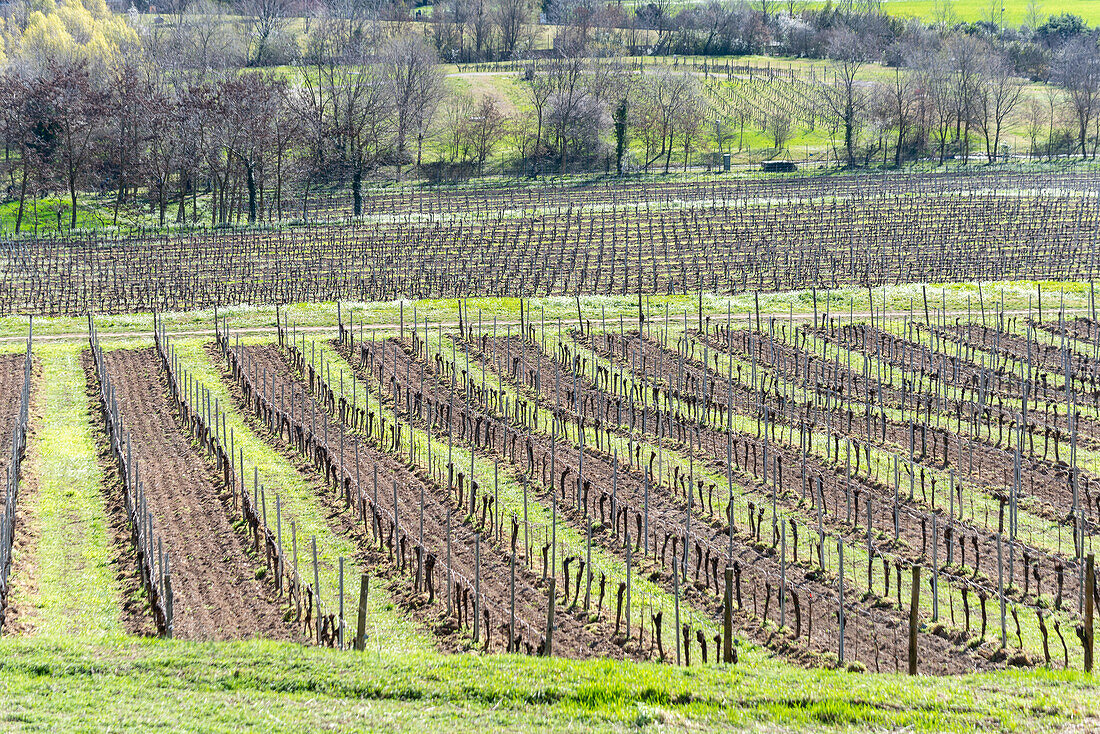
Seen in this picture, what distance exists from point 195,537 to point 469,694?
858 centimetres

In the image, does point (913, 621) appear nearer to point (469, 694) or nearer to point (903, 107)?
point (469, 694)

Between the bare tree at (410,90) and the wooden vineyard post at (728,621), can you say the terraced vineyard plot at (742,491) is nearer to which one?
the wooden vineyard post at (728,621)

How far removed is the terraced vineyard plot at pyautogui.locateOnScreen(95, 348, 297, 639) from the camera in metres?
17.6

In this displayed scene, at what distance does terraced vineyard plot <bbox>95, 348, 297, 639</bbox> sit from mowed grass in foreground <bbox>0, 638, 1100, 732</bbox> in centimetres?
233

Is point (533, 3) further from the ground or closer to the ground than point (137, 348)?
further from the ground

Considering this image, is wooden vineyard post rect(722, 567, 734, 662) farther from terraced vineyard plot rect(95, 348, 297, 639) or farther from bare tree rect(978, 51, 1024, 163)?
bare tree rect(978, 51, 1024, 163)

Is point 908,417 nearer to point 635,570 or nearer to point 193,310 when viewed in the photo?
point 635,570

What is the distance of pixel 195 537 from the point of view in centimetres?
2086

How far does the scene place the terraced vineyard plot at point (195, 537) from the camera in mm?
17625

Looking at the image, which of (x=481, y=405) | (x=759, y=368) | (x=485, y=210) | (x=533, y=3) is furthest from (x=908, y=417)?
(x=533, y=3)

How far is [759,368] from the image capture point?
3203 cm

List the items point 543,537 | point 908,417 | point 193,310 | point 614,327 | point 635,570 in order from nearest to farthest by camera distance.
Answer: point 635,570
point 543,537
point 908,417
point 614,327
point 193,310

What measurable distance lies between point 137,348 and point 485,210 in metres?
30.8

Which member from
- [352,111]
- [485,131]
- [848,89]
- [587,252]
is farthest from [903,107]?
[587,252]
